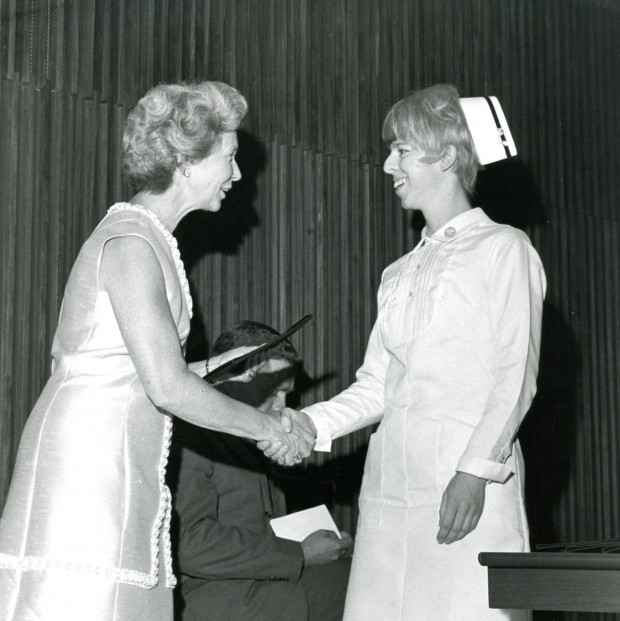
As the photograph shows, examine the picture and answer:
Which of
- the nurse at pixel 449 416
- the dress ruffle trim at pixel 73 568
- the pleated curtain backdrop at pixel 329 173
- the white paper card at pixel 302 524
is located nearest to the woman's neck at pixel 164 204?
the nurse at pixel 449 416

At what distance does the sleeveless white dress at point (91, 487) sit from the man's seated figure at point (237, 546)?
799 millimetres

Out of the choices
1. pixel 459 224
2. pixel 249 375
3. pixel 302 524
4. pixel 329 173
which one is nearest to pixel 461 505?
pixel 459 224

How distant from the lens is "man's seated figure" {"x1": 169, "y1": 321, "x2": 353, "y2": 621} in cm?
301

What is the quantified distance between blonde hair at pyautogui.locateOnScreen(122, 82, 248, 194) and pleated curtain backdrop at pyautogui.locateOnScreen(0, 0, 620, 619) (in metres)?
0.90

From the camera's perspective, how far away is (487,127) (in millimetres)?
2816

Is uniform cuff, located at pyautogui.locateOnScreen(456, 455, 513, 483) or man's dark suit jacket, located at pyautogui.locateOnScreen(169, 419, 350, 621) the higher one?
uniform cuff, located at pyautogui.locateOnScreen(456, 455, 513, 483)

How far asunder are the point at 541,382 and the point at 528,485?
1.71ft

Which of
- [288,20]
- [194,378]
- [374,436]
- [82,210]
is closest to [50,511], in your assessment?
[194,378]

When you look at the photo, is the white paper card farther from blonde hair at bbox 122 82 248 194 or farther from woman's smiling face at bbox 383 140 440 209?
blonde hair at bbox 122 82 248 194

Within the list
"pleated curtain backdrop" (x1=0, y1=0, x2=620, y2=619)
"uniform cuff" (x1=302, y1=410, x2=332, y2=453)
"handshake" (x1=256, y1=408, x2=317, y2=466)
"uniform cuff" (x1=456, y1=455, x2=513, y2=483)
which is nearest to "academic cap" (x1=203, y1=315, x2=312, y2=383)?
"handshake" (x1=256, y1=408, x2=317, y2=466)

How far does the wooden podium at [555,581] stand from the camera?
5.77 feet

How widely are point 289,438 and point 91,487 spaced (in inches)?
28.3

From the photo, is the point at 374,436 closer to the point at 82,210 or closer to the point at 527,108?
the point at 82,210

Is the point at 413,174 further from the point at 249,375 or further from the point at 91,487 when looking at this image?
the point at 91,487
